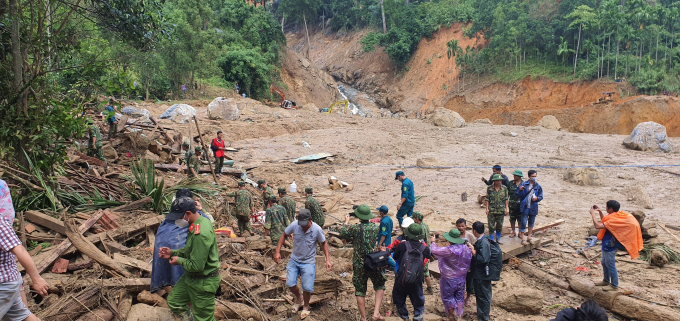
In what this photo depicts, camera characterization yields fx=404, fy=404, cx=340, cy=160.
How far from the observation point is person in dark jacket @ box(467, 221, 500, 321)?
5.05 metres

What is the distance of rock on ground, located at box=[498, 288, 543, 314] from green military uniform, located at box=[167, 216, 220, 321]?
13.7ft

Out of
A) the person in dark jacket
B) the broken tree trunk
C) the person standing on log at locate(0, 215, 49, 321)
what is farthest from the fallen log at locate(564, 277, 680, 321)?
the person standing on log at locate(0, 215, 49, 321)

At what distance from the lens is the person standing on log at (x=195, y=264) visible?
3.73m

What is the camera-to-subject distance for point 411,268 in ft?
15.8

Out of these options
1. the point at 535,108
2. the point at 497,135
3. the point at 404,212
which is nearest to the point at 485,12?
the point at 535,108

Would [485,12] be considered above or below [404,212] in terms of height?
above

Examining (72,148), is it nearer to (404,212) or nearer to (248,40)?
(404,212)

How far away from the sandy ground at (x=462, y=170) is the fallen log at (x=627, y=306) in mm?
230

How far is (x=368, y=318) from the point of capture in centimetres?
544

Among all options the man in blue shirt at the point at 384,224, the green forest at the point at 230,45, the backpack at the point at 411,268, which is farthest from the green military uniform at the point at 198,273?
the green forest at the point at 230,45

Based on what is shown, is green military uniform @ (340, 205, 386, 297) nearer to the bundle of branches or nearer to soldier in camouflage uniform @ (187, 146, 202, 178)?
the bundle of branches

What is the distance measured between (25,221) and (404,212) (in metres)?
6.46

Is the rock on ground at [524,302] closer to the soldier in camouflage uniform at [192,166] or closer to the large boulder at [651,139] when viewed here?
the soldier in camouflage uniform at [192,166]

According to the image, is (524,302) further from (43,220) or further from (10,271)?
(43,220)
